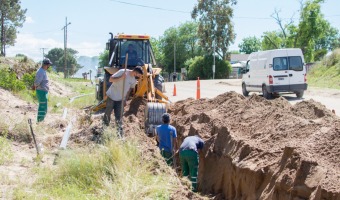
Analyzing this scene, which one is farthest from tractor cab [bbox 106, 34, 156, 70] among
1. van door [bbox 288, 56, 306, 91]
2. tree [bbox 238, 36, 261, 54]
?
tree [bbox 238, 36, 261, 54]

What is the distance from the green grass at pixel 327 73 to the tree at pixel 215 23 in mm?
28134

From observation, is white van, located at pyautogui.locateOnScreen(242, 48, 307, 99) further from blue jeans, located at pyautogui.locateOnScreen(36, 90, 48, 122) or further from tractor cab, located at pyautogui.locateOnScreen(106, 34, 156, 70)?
blue jeans, located at pyautogui.locateOnScreen(36, 90, 48, 122)

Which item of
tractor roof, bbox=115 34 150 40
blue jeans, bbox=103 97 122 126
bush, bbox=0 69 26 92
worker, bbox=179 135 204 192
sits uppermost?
tractor roof, bbox=115 34 150 40

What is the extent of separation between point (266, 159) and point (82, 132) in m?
5.06

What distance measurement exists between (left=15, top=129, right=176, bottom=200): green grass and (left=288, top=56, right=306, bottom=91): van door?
45.4ft

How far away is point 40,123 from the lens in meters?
11.6

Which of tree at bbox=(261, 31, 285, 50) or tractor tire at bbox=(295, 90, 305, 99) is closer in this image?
tractor tire at bbox=(295, 90, 305, 99)

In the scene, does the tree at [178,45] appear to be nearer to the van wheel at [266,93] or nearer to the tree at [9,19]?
the tree at [9,19]

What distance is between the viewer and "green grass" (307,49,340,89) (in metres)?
30.0

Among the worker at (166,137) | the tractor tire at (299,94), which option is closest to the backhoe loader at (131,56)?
the worker at (166,137)

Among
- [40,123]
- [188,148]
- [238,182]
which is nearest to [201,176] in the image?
[188,148]

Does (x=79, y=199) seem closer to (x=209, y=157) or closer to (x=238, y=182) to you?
(x=238, y=182)

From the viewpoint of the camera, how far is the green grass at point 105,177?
6.04 meters

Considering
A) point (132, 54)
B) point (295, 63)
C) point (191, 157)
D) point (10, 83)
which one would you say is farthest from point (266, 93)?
point (191, 157)
